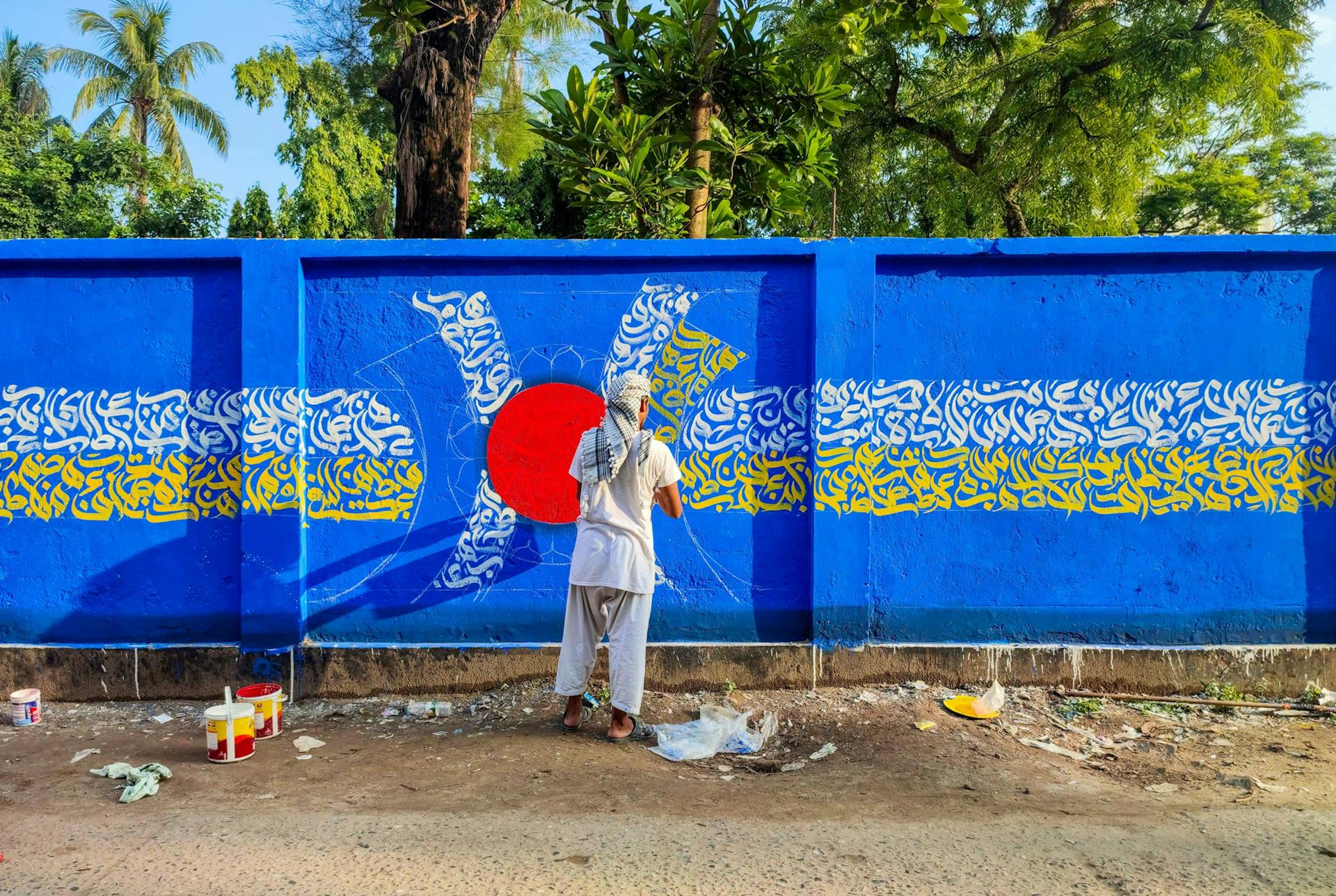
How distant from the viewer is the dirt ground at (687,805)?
8.87 ft

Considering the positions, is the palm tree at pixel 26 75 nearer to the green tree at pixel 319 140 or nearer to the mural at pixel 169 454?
the green tree at pixel 319 140

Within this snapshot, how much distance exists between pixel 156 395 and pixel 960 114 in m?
12.2

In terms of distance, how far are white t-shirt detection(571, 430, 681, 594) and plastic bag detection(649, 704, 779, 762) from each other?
62cm

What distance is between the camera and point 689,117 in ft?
18.7

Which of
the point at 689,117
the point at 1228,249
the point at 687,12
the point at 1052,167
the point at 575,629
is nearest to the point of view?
the point at 575,629

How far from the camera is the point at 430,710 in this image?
4203mm

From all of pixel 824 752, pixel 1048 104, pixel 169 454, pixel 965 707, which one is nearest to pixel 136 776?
Result: pixel 169 454

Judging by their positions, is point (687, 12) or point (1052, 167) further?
point (1052, 167)

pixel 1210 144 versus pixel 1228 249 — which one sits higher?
pixel 1210 144

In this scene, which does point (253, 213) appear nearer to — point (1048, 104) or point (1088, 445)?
point (1048, 104)

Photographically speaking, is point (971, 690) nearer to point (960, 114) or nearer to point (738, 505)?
point (738, 505)

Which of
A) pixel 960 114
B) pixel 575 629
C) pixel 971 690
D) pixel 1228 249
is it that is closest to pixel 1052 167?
pixel 960 114

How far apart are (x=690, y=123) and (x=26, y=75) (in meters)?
28.8

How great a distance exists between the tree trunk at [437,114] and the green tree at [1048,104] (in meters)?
5.18
